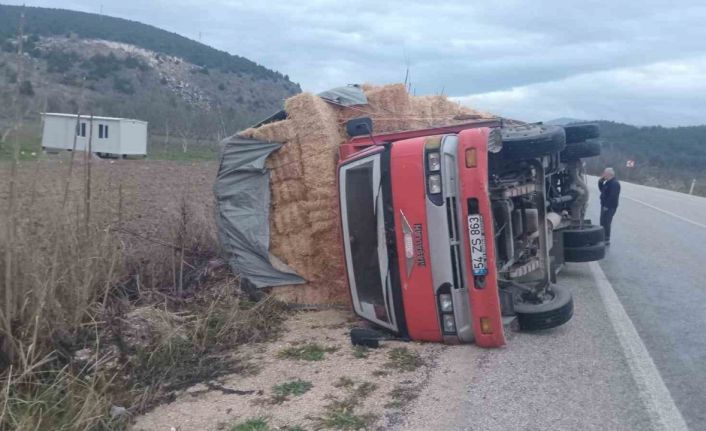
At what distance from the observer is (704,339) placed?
22.5 ft

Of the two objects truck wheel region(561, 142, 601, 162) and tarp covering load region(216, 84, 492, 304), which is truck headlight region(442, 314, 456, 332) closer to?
tarp covering load region(216, 84, 492, 304)

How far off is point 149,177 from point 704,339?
70.4ft

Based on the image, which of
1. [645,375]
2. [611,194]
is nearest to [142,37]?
[611,194]

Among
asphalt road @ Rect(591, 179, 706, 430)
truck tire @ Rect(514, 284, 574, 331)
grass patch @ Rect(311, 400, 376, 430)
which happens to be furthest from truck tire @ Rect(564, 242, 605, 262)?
grass patch @ Rect(311, 400, 376, 430)

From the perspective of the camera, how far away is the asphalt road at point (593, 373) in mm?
4820

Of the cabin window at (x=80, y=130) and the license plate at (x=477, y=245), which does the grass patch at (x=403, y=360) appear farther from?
the cabin window at (x=80, y=130)

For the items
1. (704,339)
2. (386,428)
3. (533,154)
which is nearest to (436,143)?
(533,154)

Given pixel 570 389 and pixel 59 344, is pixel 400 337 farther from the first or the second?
pixel 59 344

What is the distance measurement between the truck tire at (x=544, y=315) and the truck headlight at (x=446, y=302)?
956 millimetres

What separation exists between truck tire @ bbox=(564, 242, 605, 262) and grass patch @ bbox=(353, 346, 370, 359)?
4458 millimetres

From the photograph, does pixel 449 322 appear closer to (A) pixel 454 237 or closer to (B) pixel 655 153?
(A) pixel 454 237

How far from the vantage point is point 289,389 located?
546 centimetres

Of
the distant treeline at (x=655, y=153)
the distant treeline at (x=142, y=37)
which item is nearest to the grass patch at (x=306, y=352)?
the distant treeline at (x=655, y=153)

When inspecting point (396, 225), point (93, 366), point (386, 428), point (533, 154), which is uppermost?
point (533, 154)
